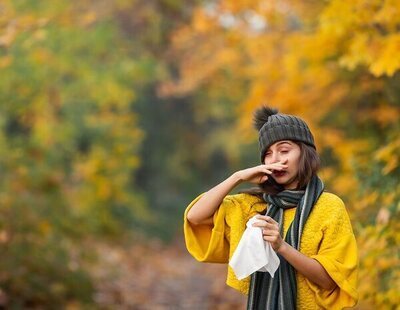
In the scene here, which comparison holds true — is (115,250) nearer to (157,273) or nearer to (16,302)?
(157,273)

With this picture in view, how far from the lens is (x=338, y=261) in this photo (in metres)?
3.47

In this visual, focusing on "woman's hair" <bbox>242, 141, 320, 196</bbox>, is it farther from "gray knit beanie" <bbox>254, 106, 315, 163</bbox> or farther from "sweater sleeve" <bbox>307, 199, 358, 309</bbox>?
"sweater sleeve" <bbox>307, 199, 358, 309</bbox>

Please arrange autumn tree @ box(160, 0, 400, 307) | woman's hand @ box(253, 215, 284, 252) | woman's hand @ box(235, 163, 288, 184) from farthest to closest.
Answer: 1. autumn tree @ box(160, 0, 400, 307)
2. woman's hand @ box(235, 163, 288, 184)
3. woman's hand @ box(253, 215, 284, 252)

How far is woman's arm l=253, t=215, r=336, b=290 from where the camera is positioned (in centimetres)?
335

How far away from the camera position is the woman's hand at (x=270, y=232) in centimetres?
334

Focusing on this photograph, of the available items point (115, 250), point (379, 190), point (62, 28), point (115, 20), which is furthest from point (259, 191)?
point (115, 20)

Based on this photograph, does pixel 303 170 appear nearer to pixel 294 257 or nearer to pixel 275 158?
pixel 275 158

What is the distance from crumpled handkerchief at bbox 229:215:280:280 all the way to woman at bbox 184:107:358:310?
1.4 inches

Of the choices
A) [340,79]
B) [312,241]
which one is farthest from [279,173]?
[340,79]

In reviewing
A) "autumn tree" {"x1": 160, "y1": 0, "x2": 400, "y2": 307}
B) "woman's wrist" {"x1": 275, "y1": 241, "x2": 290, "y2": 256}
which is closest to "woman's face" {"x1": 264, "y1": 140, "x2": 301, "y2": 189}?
"woman's wrist" {"x1": 275, "y1": 241, "x2": 290, "y2": 256}

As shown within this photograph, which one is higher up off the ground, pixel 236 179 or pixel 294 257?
pixel 236 179

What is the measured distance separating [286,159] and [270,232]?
0.44 metres

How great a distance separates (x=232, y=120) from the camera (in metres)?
25.4

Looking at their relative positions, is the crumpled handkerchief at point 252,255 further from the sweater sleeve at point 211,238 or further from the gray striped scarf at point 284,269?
the sweater sleeve at point 211,238
